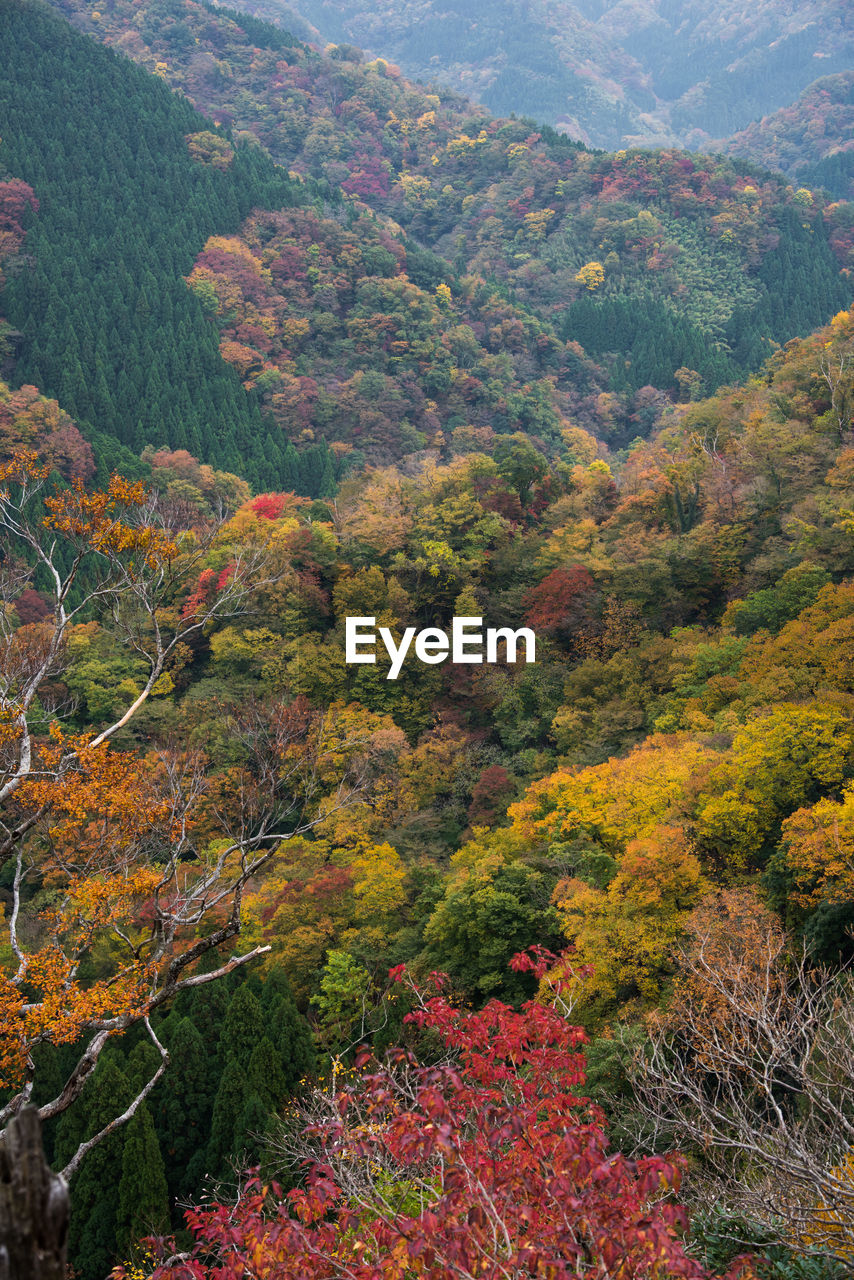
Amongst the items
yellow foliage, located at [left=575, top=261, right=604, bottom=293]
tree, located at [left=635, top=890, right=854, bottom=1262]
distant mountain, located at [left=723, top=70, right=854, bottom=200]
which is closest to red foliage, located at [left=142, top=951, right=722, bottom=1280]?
tree, located at [left=635, top=890, right=854, bottom=1262]

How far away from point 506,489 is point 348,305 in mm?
47438

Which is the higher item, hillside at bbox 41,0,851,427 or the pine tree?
hillside at bbox 41,0,851,427

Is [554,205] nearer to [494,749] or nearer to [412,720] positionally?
[412,720]

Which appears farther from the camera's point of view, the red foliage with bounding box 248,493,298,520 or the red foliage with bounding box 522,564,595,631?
the red foliage with bounding box 248,493,298,520

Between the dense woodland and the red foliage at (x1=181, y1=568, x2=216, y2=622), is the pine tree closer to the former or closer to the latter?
the dense woodland

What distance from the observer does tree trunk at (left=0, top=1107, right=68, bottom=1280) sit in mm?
3057

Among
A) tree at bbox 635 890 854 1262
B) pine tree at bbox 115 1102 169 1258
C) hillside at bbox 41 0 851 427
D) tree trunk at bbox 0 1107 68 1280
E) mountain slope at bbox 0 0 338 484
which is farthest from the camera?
hillside at bbox 41 0 851 427

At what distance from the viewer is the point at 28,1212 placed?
3.08m

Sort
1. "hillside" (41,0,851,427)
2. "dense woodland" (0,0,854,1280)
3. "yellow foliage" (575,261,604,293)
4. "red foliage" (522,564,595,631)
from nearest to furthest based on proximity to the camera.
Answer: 1. "dense woodland" (0,0,854,1280)
2. "red foliage" (522,564,595,631)
3. "hillside" (41,0,851,427)
4. "yellow foliage" (575,261,604,293)

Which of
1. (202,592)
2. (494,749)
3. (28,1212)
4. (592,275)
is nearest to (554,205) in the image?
(592,275)

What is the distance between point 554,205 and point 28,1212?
11905 cm

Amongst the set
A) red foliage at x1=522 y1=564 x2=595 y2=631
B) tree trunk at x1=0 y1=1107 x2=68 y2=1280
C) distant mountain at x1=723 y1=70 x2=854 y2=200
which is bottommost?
tree trunk at x1=0 y1=1107 x2=68 y2=1280

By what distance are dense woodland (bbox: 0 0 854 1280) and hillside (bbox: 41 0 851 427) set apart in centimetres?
77

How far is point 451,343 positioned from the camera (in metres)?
80.4
